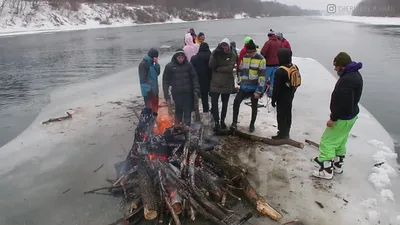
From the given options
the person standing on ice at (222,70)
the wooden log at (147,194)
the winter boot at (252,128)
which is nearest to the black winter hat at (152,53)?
the person standing on ice at (222,70)

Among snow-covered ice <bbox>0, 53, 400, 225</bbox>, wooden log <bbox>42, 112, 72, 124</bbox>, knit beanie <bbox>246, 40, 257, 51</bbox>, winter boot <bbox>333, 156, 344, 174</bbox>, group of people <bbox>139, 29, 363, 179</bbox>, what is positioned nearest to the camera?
snow-covered ice <bbox>0, 53, 400, 225</bbox>

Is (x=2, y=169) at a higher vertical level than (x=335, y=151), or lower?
lower

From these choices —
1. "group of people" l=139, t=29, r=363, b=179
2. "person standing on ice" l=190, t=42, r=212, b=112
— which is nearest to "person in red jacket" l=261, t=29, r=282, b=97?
"group of people" l=139, t=29, r=363, b=179

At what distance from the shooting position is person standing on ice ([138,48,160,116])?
265 inches

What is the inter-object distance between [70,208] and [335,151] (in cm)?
409

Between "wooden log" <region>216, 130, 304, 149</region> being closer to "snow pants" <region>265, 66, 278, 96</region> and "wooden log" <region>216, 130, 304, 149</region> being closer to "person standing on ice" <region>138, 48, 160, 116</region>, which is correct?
"person standing on ice" <region>138, 48, 160, 116</region>

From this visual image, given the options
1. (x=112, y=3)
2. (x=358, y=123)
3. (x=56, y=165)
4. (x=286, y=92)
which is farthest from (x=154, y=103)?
(x=112, y=3)

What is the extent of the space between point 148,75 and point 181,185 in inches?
133

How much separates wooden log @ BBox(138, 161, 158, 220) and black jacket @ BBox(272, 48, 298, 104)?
9.16 feet

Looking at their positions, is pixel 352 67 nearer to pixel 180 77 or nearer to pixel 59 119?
pixel 180 77

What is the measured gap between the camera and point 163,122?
6.71m

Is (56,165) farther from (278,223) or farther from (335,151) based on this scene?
(335,151)

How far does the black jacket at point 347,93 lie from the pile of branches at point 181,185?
1.67 meters

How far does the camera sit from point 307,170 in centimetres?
514
